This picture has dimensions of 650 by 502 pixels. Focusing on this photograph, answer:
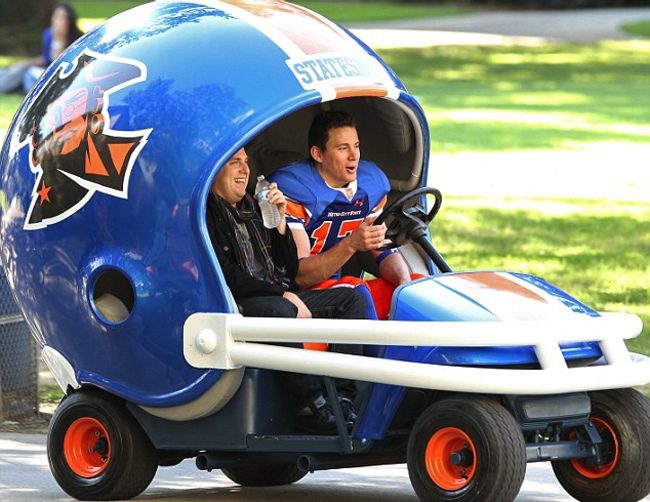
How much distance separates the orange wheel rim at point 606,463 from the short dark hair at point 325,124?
5.38 ft

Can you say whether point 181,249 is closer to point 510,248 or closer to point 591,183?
point 510,248

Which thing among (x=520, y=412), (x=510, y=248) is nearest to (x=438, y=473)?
(x=520, y=412)

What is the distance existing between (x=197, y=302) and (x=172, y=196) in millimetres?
413

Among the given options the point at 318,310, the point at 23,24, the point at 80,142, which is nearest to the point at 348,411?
the point at 318,310

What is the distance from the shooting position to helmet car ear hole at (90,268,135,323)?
6.73m

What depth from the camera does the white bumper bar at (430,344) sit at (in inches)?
230

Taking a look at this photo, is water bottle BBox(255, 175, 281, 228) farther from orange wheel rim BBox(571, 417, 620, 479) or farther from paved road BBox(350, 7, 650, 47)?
paved road BBox(350, 7, 650, 47)

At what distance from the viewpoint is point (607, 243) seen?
15086mm

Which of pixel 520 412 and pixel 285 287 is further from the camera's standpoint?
pixel 285 287

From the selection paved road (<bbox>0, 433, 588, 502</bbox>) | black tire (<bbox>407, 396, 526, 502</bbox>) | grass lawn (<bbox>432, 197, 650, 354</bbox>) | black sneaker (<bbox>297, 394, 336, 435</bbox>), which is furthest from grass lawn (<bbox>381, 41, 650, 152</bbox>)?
black tire (<bbox>407, 396, 526, 502</bbox>)

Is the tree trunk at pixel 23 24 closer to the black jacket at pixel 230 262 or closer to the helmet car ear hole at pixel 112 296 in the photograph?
the helmet car ear hole at pixel 112 296

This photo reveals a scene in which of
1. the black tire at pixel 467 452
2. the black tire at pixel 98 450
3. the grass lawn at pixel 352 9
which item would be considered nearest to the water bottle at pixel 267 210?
the black tire at pixel 98 450

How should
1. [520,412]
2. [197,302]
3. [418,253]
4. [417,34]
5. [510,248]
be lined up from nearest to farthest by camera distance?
[520,412] → [197,302] → [418,253] → [510,248] → [417,34]

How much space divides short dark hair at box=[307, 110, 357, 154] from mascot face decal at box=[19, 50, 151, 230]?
0.80 m
